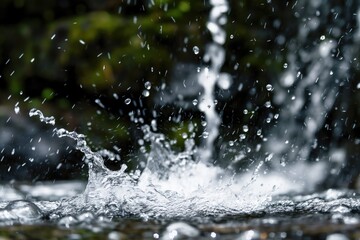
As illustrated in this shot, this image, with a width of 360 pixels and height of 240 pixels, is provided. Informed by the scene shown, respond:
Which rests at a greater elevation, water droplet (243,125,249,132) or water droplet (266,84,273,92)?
water droplet (266,84,273,92)

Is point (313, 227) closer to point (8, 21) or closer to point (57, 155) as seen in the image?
point (57, 155)

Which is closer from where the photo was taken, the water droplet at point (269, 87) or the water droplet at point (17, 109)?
the water droplet at point (269, 87)

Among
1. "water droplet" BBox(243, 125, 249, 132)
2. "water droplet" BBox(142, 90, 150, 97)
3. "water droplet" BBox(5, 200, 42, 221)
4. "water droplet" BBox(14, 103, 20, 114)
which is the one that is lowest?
"water droplet" BBox(5, 200, 42, 221)

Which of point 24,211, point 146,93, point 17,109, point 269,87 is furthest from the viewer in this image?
point 17,109

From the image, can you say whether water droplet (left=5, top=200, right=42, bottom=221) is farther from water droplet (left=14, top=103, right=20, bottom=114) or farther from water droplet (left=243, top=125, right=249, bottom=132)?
water droplet (left=14, top=103, right=20, bottom=114)

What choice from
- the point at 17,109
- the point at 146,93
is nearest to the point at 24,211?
the point at 146,93

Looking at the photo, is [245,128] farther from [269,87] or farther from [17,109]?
[17,109]

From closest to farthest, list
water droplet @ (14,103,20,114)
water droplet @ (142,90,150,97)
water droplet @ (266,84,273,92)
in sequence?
water droplet @ (266,84,273,92) → water droplet @ (142,90,150,97) → water droplet @ (14,103,20,114)

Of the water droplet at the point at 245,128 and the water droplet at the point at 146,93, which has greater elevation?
the water droplet at the point at 146,93

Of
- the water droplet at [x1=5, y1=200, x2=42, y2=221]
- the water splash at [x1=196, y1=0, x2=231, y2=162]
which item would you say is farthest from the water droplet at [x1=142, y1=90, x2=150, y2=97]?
the water droplet at [x1=5, y1=200, x2=42, y2=221]

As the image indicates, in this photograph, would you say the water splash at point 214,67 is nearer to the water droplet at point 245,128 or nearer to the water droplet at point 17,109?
the water droplet at point 245,128

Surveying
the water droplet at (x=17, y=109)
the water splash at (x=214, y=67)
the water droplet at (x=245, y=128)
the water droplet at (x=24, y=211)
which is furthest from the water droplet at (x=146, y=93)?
the water droplet at (x=24, y=211)

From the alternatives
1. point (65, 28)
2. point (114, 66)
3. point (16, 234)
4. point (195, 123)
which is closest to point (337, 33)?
point (195, 123)

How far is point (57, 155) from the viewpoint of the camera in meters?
4.90
